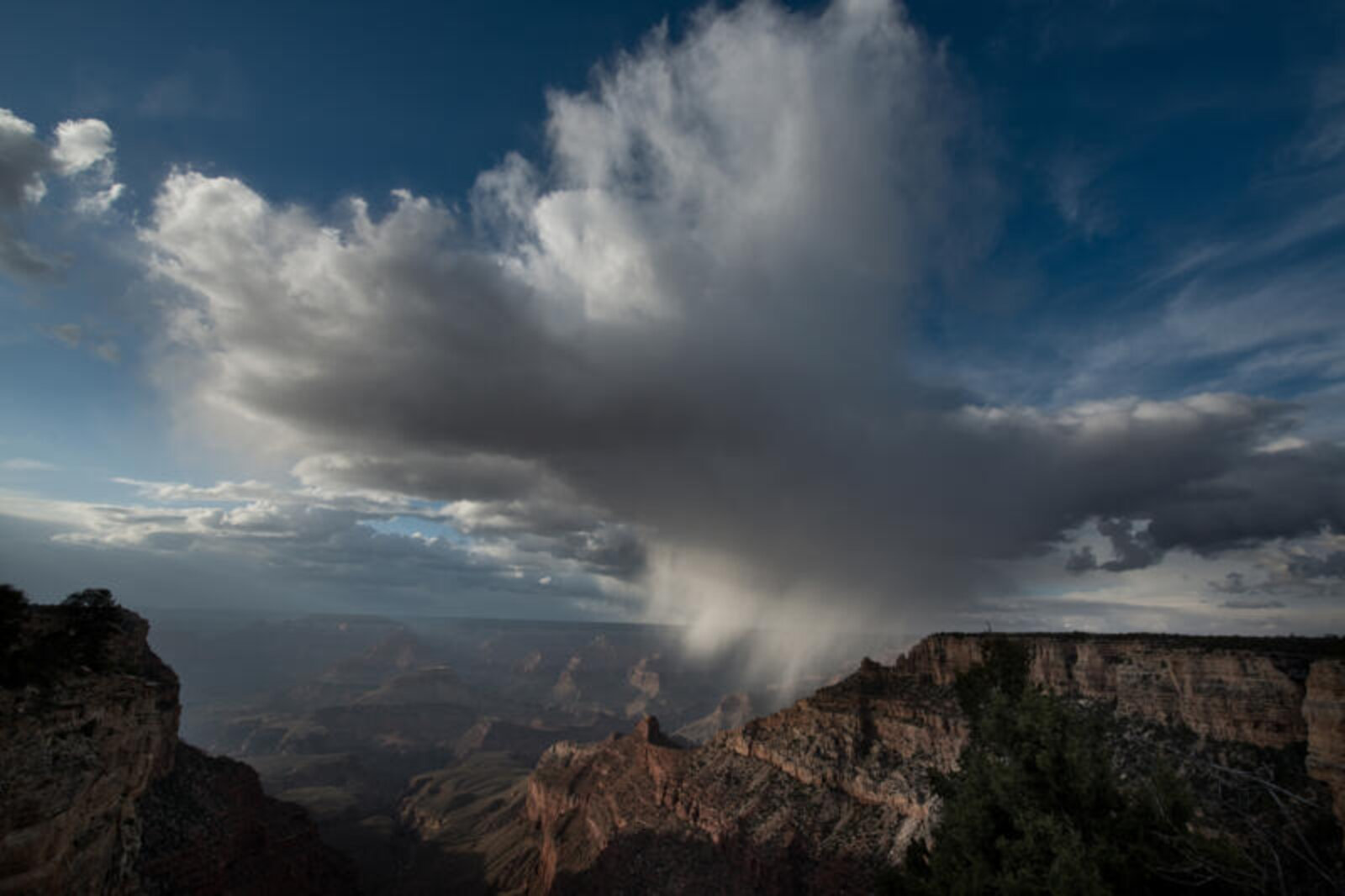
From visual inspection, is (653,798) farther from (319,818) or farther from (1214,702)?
(319,818)

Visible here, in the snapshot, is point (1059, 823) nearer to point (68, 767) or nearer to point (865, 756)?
point (68, 767)

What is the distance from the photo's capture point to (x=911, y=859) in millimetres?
38094

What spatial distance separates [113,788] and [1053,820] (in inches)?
2211

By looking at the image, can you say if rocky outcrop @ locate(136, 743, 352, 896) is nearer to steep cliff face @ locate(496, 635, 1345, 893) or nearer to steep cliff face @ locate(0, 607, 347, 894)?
steep cliff face @ locate(0, 607, 347, 894)

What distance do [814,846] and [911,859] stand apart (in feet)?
117

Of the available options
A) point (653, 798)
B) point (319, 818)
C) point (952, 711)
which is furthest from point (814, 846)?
point (319, 818)

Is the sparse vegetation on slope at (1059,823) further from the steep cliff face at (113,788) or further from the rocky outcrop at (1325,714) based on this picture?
the steep cliff face at (113,788)

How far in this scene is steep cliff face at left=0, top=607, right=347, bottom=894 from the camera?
31625 millimetres

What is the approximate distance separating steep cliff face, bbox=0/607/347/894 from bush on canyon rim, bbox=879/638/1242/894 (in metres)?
48.1

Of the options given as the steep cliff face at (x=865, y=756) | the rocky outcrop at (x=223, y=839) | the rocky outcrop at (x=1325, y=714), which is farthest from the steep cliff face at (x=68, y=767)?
the rocky outcrop at (x=1325, y=714)

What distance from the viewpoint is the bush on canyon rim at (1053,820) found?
23719 millimetres

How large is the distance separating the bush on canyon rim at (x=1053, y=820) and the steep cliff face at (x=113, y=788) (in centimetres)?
4810

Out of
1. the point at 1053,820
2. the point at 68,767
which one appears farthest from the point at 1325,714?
the point at 68,767

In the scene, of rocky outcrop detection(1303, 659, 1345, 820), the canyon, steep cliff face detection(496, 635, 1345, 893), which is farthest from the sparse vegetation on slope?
steep cliff face detection(496, 635, 1345, 893)
